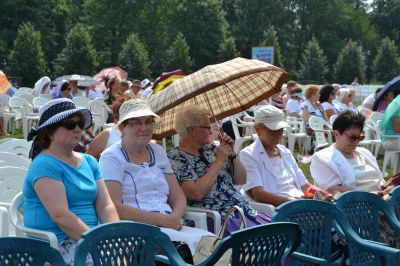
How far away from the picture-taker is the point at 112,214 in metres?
4.12

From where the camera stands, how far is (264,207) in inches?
203

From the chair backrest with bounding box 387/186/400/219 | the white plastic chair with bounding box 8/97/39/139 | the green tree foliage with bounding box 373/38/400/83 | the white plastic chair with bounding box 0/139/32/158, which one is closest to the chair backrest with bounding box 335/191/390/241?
the chair backrest with bounding box 387/186/400/219

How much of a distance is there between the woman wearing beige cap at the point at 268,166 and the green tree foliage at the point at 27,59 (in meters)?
32.1

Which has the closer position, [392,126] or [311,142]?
[392,126]

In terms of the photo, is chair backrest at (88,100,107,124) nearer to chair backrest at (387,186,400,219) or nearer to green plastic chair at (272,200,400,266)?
chair backrest at (387,186,400,219)

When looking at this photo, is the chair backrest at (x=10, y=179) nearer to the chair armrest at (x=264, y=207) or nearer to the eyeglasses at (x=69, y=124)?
the eyeglasses at (x=69, y=124)

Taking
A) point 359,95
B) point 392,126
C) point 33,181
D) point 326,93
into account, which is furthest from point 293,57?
point 33,181

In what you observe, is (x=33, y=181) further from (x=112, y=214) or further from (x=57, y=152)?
(x=112, y=214)

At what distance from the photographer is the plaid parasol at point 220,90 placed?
200 inches

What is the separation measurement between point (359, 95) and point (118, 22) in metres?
26.0

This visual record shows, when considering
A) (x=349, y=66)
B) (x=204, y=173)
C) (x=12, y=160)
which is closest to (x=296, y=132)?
(x=204, y=173)

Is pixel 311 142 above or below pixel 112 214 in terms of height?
below

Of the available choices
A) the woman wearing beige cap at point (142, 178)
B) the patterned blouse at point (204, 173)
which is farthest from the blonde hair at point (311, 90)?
the woman wearing beige cap at point (142, 178)

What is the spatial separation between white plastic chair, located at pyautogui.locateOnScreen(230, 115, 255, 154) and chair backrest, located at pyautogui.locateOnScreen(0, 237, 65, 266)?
29.5 ft
